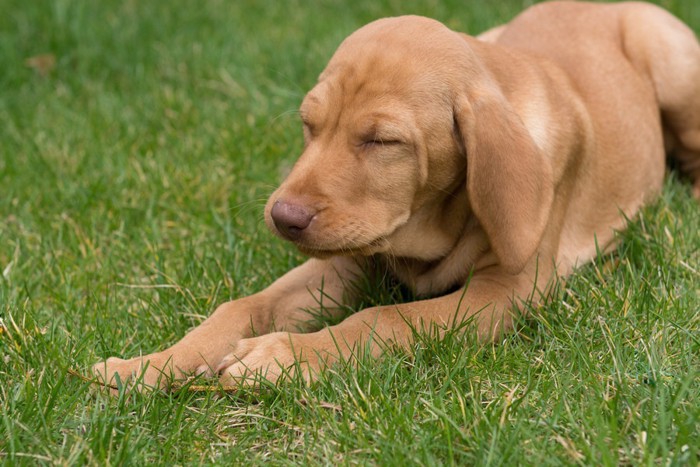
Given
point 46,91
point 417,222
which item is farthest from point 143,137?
point 417,222

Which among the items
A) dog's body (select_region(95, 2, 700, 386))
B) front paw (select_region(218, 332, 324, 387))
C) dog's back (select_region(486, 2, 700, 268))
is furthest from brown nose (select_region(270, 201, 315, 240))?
dog's back (select_region(486, 2, 700, 268))

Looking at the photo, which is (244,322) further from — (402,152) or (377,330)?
(402,152)

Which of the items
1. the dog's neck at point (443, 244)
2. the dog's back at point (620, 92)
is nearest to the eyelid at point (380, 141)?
the dog's neck at point (443, 244)

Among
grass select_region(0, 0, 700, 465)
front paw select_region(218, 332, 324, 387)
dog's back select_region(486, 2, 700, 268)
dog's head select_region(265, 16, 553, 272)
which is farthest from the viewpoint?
dog's back select_region(486, 2, 700, 268)

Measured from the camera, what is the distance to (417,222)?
3604 millimetres

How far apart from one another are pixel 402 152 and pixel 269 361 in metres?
0.82

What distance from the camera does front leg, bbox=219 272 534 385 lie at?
124 inches

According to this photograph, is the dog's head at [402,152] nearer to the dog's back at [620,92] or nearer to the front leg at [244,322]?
the front leg at [244,322]

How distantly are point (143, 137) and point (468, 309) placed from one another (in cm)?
291

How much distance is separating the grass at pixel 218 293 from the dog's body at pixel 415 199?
0.52ft

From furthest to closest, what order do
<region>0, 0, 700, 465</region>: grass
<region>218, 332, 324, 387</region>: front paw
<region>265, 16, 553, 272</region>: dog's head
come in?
1. <region>265, 16, 553, 272</region>: dog's head
2. <region>218, 332, 324, 387</region>: front paw
3. <region>0, 0, 700, 465</region>: grass

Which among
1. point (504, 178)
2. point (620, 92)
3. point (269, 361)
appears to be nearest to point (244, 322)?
point (269, 361)

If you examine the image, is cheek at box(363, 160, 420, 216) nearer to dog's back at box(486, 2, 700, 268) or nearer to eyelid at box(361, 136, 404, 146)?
eyelid at box(361, 136, 404, 146)

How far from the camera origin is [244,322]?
355cm
